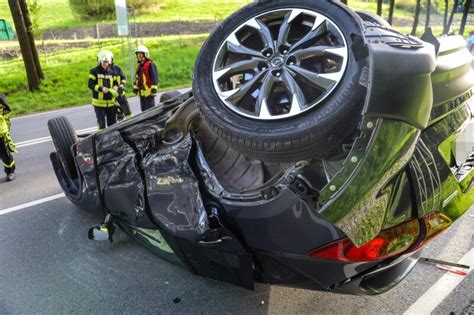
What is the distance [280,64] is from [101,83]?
6.26 metres

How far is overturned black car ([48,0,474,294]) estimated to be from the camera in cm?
143

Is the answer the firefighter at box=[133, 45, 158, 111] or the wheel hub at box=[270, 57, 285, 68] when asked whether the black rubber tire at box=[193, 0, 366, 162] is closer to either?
the wheel hub at box=[270, 57, 285, 68]

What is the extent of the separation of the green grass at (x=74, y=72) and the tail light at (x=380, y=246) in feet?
34.5

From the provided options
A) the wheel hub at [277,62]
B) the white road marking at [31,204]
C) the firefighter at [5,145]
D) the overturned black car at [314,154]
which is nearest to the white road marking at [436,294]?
the overturned black car at [314,154]

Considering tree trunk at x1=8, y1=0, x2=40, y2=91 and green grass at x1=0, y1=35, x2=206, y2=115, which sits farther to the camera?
tree trunk at x1=8, y1=0, x2=40, y2=91

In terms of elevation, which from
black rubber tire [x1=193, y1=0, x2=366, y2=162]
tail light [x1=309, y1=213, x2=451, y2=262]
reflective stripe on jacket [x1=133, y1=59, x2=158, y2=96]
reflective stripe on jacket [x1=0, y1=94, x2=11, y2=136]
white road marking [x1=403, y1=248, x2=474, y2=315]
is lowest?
reflective stripe on jacket [x1=133, y1=59, x2=158, y2=96]

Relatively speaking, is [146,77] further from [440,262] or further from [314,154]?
[314,154]

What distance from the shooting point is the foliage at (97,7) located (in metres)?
38.7

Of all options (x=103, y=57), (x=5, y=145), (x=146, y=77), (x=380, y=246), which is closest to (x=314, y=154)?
(x=380, y=246)

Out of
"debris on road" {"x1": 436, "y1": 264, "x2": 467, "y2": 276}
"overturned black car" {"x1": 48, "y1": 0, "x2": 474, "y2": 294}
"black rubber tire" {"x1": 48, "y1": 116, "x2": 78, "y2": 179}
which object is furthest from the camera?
"black rubber tire" {"x1": 48, "y1": 116, "x2": 78, "y2": 179}

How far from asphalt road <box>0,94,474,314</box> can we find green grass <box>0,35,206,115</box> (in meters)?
9.00

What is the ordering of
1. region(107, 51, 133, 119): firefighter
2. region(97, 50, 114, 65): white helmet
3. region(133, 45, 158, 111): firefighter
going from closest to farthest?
region(97, 50, 114, 65): white helmet < region(107, 51, 133, 119): firefighter < region(133, 45, 158, 111): firefighter

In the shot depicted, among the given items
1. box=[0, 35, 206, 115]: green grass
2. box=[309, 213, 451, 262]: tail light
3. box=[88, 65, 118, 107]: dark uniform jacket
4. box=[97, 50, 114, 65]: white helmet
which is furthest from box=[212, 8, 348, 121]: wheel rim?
box=[0, 35, 206, 115]: green grass

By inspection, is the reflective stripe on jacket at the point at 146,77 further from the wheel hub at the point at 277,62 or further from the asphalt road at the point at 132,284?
the wheel hub at the point at 277,62
